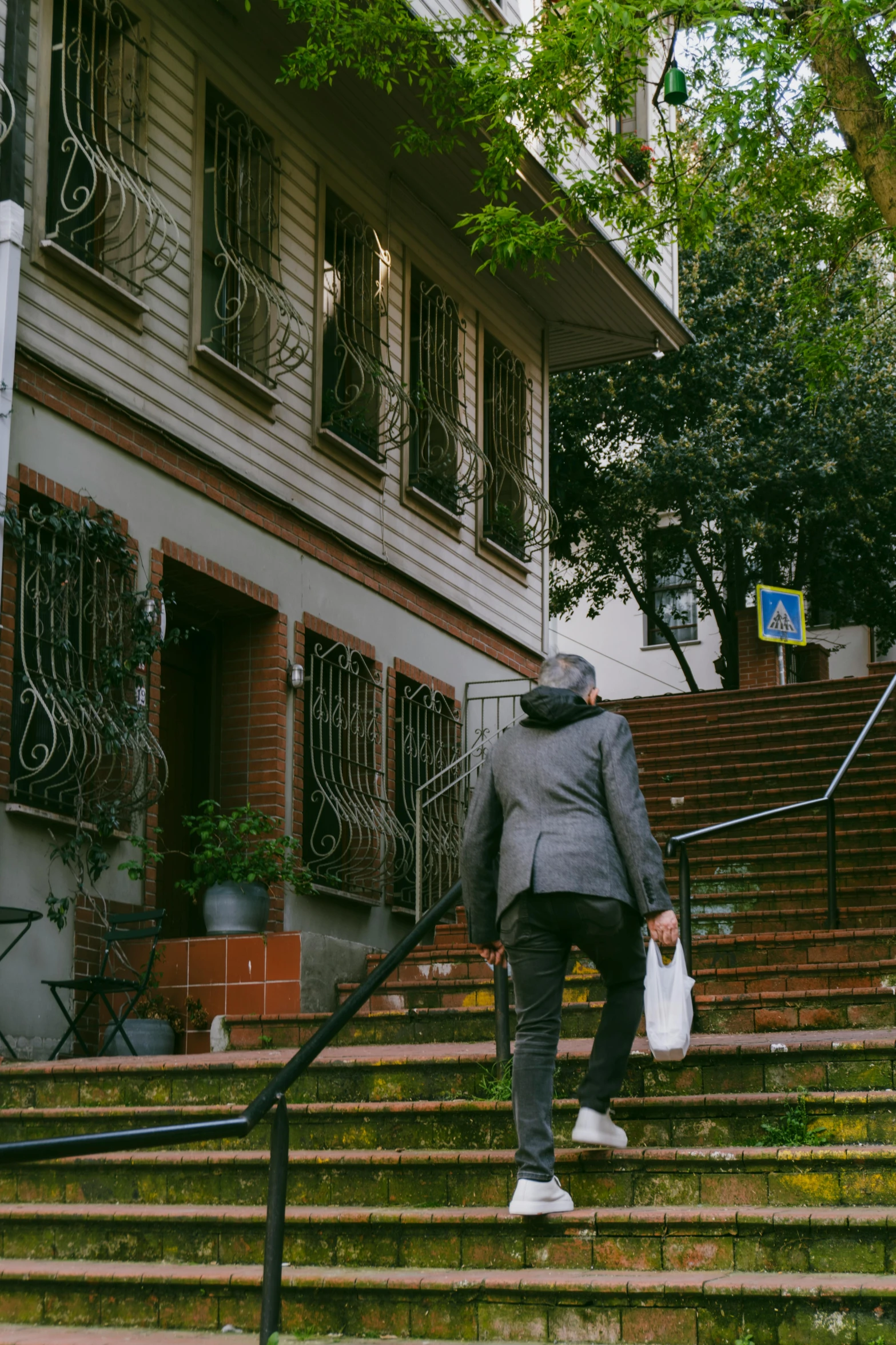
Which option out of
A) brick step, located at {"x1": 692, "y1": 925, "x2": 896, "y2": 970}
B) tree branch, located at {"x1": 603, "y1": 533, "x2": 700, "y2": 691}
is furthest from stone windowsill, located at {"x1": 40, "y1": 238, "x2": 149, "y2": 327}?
tree branch, located at {"x1": 603, "y1": 533, "x2": 700, "y2": 691}

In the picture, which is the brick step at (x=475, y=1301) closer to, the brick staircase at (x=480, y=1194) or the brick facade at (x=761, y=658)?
the brick staircase at (x=480, y=1194)

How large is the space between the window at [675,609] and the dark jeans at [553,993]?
20657mm

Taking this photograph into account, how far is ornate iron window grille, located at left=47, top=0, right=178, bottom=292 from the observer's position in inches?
367

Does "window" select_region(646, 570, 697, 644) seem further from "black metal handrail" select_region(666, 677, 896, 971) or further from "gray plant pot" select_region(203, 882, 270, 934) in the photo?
"gray plant pot" select_region(203, 882, 270, 934)

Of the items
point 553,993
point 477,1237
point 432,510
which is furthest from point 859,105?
point 477,1237

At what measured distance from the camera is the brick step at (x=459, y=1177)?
4949 mm

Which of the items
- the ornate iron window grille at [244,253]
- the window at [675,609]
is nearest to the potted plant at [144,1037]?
the ornate iron window grille at [244,253]

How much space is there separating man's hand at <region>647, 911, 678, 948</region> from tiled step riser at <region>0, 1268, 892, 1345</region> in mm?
1035

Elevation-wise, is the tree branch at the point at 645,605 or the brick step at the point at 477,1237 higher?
the tree branch at the point at 645,605

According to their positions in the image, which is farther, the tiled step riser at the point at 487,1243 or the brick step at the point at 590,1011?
the brick step at the point at 590,1011

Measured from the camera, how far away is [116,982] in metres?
7.95

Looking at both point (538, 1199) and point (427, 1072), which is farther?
point (427, 1072)

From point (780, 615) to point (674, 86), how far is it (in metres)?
6.74

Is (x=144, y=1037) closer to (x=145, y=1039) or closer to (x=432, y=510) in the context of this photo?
(x=145, y=1039)
